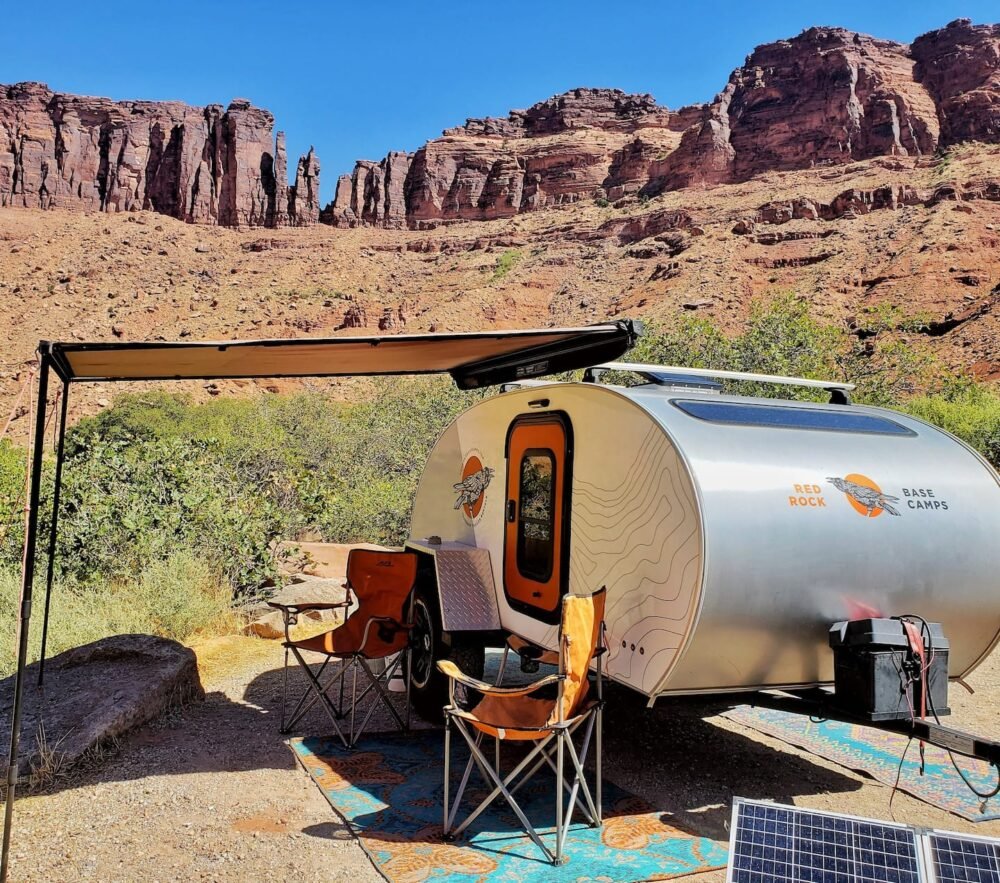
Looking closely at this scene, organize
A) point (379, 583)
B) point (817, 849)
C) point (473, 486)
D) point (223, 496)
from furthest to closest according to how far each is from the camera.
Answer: point (223, 496), point (473, 486), point (379, 583), point (817, 849)

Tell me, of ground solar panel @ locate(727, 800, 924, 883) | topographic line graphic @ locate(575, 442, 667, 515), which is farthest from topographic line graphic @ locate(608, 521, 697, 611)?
ground solar panel @ locate(727, 800, 924, 883)

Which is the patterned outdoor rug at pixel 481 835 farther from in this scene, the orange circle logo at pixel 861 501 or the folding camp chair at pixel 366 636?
the orange circle logo at pixel 861 501

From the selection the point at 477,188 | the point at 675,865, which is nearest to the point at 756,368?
the point at 675,865

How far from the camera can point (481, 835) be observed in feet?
13.3

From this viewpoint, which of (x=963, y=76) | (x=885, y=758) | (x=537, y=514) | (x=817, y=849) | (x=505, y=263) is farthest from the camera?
(x=963, y=76)

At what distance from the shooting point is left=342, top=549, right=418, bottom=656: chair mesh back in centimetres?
A: 610

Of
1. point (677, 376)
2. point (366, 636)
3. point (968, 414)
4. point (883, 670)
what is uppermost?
point (968, 414)

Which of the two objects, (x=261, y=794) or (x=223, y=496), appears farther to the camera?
(x=223, y=496)

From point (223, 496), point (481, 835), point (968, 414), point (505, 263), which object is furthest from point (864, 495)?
point (505, 263)

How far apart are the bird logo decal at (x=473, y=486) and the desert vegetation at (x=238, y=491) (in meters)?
3.11

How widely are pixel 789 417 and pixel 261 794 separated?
3365 millimetres

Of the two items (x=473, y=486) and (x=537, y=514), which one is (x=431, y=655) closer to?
(x=473, y=486)

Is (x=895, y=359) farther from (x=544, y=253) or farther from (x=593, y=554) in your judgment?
(x=544, y=253)

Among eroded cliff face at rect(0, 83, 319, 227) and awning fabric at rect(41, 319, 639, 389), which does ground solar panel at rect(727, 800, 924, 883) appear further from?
eroded cliff face at rect(0, 83, 319, 227)
